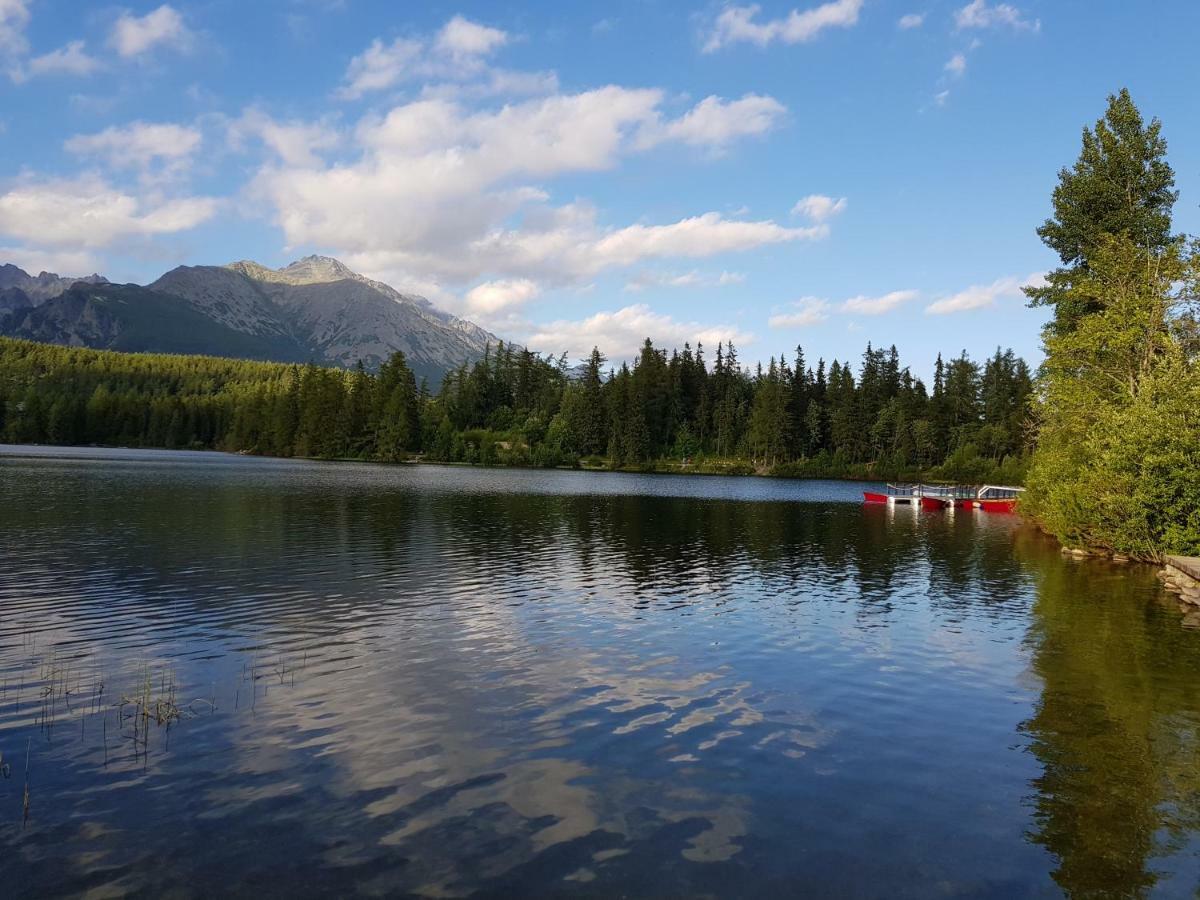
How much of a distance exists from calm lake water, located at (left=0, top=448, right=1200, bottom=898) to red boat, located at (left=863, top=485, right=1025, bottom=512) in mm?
61102

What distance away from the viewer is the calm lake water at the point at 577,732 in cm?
1075

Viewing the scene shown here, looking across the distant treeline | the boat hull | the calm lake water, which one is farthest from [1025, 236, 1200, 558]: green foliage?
the distant treeline

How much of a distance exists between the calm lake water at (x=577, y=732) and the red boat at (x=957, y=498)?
6110 cm

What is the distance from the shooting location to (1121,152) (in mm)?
53094

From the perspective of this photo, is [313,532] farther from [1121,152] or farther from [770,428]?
[770,428]

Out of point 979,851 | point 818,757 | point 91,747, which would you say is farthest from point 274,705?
point 979,851

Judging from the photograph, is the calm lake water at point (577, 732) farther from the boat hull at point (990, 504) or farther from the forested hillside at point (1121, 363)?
the boat hull at point (990, 504)

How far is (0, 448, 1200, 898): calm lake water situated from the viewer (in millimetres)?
10750

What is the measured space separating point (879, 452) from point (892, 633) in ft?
532

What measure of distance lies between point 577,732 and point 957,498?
98283 mm

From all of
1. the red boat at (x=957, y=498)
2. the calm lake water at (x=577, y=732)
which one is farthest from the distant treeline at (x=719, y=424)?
the calm lake water at (x=577, y=732)

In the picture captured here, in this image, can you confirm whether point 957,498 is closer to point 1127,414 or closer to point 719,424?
point 1127,414

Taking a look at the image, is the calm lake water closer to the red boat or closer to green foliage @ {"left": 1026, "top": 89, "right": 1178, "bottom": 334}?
green foliage @ {"left": 1026, "top": 89, "right": 1178, "bottom": 334}

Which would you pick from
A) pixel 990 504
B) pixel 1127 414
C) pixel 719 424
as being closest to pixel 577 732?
pixel 1127 414
